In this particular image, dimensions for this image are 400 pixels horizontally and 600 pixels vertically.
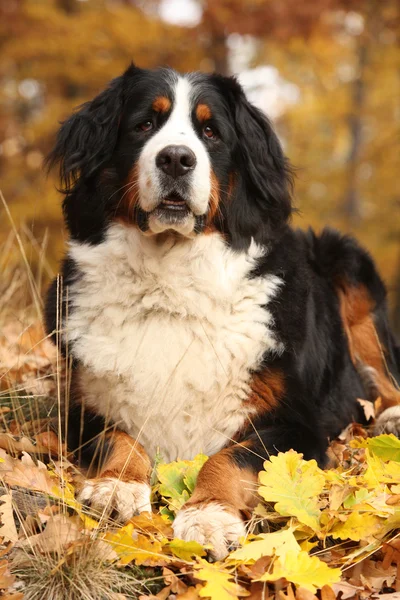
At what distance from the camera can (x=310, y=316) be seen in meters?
3.69

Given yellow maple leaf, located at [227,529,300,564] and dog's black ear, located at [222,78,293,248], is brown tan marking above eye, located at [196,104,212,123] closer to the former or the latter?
dog's black ear, located at [222,78,293,248]

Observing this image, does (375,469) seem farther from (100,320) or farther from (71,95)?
(71,95)

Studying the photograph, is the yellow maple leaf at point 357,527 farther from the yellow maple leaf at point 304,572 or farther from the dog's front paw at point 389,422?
the dog's front paw at point 389,422

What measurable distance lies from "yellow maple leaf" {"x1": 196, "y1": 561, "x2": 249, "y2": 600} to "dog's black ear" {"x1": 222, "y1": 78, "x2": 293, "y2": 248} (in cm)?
161

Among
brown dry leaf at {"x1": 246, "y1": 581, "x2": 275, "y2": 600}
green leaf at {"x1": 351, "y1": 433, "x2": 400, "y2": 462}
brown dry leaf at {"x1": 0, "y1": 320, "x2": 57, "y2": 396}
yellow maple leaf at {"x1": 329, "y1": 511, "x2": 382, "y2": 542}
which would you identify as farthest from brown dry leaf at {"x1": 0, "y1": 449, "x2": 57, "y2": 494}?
green leaf at {"x1": 351, "y1": 433, "x2": 400, "y2": 462}

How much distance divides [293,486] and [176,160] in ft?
4.62

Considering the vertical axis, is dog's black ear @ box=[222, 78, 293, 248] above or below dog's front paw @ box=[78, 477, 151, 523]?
above

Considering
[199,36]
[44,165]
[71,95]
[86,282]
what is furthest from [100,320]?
[71,95]

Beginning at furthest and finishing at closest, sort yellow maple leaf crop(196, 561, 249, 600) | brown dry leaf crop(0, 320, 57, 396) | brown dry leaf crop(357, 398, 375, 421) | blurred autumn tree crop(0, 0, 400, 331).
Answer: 1. blurred autumn tree crop(0, 0, 400, 331)
2. brown dry leaf crop(357, 398, 375, 421)
3. brown dry leaf crop(0, 320, 57, 396)
4. yellow maple leaf crop(196, 561, 249, 600)

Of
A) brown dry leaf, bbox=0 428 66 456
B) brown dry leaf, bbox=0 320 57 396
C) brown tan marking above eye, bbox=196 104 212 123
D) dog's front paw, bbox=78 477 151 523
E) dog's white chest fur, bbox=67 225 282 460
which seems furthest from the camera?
brown dry leaf, bbox=0 320 57 396

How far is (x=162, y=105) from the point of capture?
131 inches

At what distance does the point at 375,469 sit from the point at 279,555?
82 centimetres

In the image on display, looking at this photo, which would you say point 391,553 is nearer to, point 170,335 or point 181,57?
point 170,335

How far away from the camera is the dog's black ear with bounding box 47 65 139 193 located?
3.45 m
